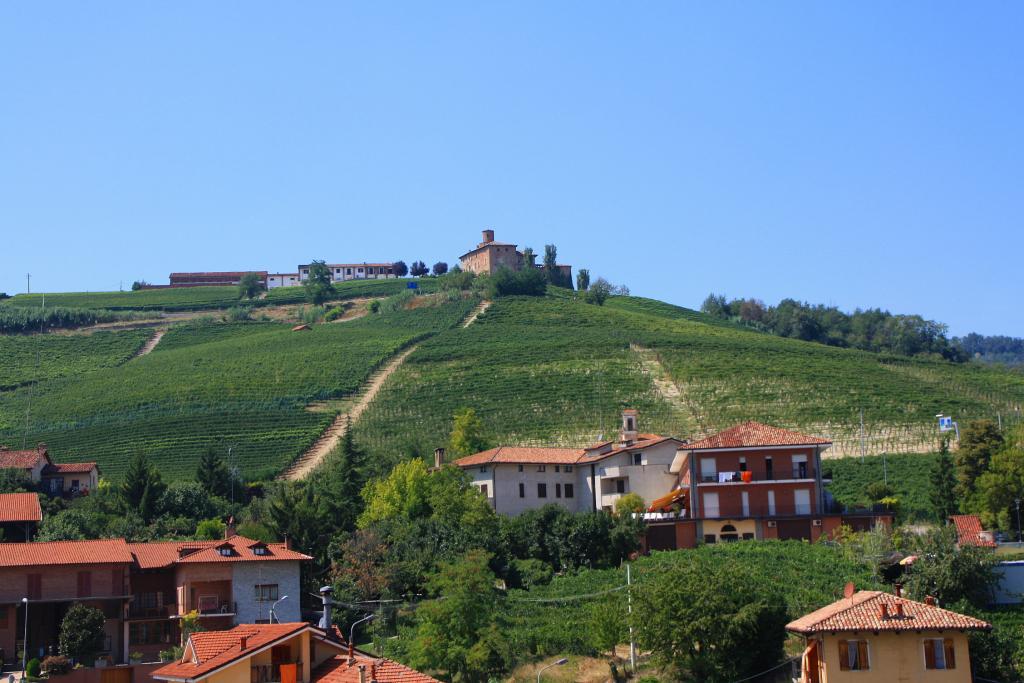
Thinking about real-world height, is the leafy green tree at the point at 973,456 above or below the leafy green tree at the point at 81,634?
above

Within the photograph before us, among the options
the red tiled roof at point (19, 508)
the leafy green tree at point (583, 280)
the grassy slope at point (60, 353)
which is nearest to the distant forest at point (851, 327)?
the leafy green tree at point (583, 280)

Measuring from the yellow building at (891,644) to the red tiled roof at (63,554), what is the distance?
94.5ft

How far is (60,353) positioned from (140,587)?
3688 inches

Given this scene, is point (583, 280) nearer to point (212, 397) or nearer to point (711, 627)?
point (212, 397)

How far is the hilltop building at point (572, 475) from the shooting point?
7438 cm

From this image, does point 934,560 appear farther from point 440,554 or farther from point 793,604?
point 440,554

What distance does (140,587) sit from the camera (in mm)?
60062

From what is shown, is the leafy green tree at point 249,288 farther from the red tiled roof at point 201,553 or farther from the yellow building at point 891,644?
the yellow building at point 891,644

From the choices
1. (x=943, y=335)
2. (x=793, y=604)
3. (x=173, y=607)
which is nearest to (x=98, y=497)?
(x=173, y=607)

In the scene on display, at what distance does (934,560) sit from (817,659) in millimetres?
9264

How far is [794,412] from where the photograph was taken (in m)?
102

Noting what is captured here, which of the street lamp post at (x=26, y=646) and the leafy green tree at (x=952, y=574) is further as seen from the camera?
the street lamp post at (x=26, y=646)

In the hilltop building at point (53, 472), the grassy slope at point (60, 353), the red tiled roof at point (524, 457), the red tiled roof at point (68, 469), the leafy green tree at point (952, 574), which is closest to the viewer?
the leafy green tree at point (952, 574)

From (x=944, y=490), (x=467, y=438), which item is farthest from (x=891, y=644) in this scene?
(x=467, y=438)
